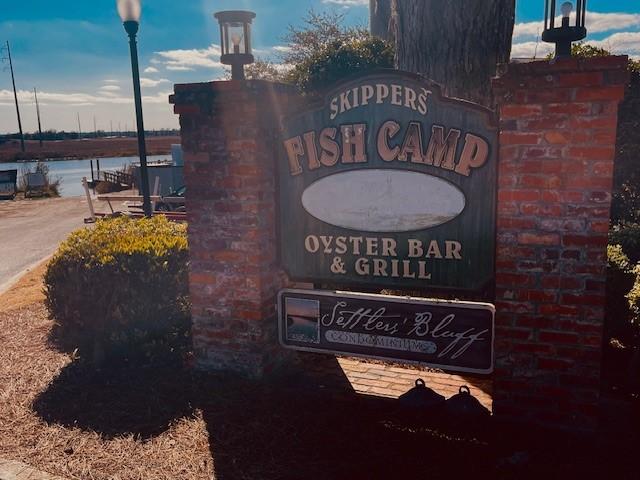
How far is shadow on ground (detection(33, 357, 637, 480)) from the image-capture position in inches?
142

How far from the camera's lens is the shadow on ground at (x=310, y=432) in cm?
361

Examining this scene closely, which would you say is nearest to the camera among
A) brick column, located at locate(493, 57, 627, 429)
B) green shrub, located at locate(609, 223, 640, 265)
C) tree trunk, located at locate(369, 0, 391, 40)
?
brick column, located at locate(493, 57, 627, 429)

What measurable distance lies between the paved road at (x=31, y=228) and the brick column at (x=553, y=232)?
8484 millimetres

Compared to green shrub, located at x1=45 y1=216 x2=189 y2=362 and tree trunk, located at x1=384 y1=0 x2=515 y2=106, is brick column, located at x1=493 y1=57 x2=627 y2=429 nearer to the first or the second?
tree trunk, located at x1=384 y1=0 x2=515 y2=106

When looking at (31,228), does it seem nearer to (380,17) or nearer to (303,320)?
(380,17)

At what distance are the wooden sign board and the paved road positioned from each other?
697cm

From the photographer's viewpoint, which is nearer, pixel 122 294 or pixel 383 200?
pixel 383 200

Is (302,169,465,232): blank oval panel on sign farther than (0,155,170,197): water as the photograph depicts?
No

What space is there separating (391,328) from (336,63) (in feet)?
11.1

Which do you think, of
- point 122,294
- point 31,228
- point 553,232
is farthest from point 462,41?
point 31,228

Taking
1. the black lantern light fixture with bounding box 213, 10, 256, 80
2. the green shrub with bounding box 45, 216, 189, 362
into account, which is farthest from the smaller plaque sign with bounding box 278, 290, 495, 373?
the black lantern light fixture with bounding box 213, 10, 256, 80

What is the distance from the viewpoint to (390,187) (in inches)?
173

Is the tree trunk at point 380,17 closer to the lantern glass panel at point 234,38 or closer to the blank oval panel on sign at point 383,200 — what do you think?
the lantern glass panel at point 234,38

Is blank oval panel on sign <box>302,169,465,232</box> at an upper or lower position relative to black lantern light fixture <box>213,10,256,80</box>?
lower
